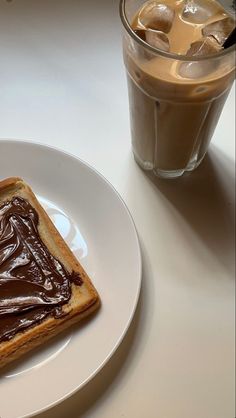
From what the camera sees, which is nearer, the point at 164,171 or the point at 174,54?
the point at 174,54

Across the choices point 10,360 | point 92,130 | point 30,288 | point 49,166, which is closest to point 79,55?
point 92,130

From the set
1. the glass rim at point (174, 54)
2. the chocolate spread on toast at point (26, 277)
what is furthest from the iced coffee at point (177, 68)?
the chocolate spread on toast at point (26, 277)

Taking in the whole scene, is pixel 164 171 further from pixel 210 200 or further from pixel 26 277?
pixel 26 277

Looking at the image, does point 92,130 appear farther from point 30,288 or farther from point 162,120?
point 30,288

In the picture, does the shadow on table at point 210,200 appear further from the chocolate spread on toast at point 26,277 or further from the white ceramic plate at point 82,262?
the chocolate spread on toast at point 26,277

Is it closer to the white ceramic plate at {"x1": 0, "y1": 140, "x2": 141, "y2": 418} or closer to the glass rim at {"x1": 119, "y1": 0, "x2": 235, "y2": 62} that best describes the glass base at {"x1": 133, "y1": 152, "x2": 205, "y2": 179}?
the white ceramic plate at {"x1": 0, "y1": 140, "x2": 141, "y2": 418}

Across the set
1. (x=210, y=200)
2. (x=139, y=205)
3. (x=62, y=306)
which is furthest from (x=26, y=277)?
(x=210, y=200)
